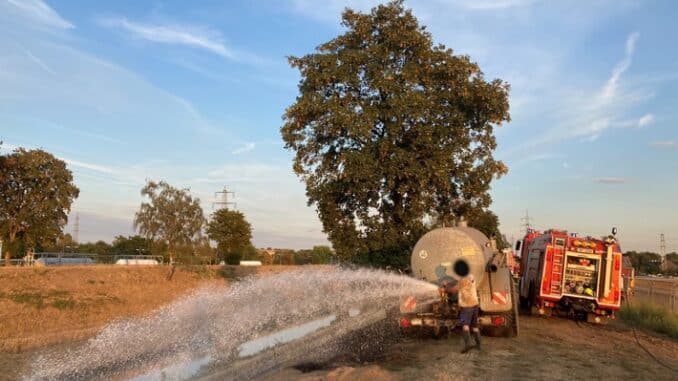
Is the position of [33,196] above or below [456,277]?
above

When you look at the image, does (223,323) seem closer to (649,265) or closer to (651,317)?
(651,317)

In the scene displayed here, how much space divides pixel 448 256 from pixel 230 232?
57.3 m

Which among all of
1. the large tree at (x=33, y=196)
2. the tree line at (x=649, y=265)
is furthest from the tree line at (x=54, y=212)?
the tree line at (x=649, y=265)

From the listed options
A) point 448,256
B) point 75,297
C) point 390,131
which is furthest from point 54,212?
point 448,256

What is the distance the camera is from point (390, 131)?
21641mm

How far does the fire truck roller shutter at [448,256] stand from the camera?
13.8m

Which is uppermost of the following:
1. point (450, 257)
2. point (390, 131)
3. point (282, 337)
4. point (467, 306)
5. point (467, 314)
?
point (390, 131)

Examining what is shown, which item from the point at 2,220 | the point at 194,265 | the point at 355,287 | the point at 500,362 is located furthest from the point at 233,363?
the point at 2,220

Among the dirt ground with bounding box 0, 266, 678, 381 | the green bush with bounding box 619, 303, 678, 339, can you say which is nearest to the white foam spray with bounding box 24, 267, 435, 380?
the dirt ground with bounding box 0, 266, 678, 381

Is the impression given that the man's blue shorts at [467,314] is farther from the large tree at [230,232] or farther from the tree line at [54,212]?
the large tree at [230,232]

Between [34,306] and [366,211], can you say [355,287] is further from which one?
[34,306]

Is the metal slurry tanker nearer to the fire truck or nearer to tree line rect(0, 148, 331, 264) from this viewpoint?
the fire truck

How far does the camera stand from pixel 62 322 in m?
20.2

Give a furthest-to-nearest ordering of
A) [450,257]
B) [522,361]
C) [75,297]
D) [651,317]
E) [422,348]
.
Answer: [75,297]
[651,317]
[450,257]
[422,348]
[522,361]
